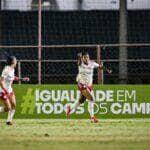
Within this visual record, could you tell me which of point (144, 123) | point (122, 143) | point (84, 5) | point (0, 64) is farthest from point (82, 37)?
point (122, 143)

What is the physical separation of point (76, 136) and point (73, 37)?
31.6 ft

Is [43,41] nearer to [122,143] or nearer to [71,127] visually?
[71,127]

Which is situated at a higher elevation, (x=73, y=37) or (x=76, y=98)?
(x=73, y=37)

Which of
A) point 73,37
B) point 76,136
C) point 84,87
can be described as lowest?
point 76,136

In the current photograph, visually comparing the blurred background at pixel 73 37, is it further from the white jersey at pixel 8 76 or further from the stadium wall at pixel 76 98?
the white jersey at pixel 8 76

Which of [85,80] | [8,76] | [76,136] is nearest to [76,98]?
[85,80]

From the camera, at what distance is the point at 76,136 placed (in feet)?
54.1

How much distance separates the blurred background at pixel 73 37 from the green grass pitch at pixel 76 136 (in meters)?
3.49

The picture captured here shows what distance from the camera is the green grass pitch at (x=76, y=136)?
14.1 meters

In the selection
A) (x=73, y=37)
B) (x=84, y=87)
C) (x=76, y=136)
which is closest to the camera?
(x=76, y=136)

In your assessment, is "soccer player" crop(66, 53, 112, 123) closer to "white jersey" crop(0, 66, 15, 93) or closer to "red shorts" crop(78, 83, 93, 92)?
"red shorts" crop(78, 83, 93, 92)

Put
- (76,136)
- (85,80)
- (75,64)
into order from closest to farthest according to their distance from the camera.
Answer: (76,136) → (85,80) → (75,64)

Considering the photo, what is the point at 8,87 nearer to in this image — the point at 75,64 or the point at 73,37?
the point at 75,64

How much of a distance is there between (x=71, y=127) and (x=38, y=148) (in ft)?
19.4
